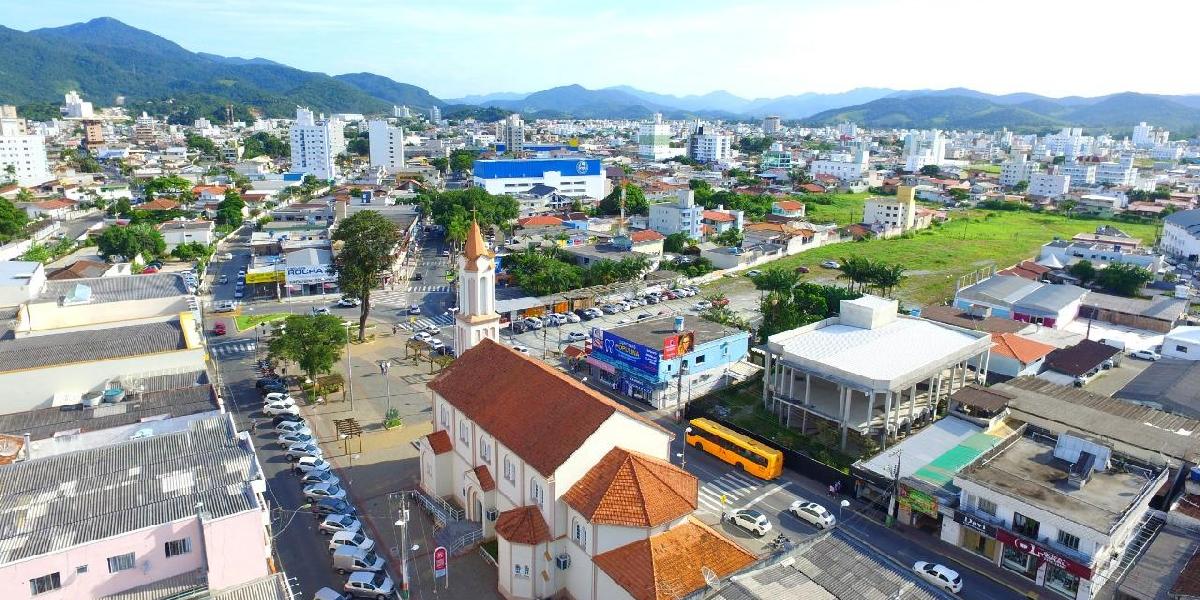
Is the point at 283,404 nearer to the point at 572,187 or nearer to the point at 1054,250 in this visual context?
the point at 1054,250

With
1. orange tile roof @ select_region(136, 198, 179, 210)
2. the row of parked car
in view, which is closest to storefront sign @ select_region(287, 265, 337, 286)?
the row of parked car

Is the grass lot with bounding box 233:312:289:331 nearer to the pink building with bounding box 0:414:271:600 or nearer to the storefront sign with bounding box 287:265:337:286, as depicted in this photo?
the storefront sign with bounding box 287:265:337:286

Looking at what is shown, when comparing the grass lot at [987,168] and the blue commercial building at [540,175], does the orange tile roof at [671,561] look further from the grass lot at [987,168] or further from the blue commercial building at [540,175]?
the grass lot at [987,168]

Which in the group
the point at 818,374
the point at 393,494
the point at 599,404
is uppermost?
the point at 599,404

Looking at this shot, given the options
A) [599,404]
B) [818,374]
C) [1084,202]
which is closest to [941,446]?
[818,374]

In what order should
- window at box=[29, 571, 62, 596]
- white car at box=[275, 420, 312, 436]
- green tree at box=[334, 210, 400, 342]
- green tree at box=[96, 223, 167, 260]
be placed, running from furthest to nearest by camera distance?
1. green tree at box=[96, 223, 167, 260]
2. green tree at box=[334, 210, 400, 342]
3. white car at box=[275, 420, 312, 436]
4. window at box=[29, 571, 62, 596]

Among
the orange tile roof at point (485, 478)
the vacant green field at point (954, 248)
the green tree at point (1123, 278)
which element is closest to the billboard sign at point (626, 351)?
the orange tile roof at point (485, 478)
